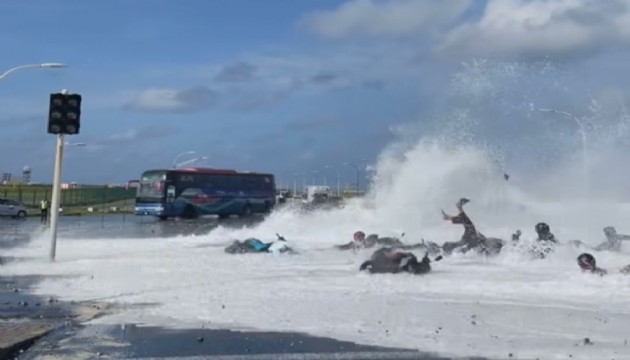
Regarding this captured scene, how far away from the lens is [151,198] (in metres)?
53.3

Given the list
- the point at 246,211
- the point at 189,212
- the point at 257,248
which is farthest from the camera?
the point at 246,211

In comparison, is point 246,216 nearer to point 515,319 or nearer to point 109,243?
point 109,243

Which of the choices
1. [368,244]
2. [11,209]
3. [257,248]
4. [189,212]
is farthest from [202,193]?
[257,248]

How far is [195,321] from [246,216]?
47.7 m

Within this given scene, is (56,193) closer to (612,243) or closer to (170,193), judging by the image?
(612,243)

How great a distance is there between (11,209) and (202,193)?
554 inches

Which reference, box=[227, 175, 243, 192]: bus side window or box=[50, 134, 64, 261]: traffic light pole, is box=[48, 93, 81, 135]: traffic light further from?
box=[227, 175, 243, 192]: bus side window

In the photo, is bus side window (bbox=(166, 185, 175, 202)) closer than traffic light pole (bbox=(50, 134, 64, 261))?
No

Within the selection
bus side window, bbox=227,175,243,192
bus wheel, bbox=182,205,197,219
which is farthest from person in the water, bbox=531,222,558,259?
bus side window, bbox=227,175,243,192

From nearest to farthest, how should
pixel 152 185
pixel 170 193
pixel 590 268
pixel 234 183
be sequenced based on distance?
pixel 590 268, pixel 170 193, pixel 152 185, pixel 234 183

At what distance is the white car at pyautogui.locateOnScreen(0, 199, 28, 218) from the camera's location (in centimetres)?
5725

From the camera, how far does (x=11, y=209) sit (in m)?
57.7

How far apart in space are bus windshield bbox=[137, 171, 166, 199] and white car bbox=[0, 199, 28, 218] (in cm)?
989

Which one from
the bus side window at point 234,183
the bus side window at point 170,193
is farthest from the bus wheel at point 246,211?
the bus side window at point 170,193
